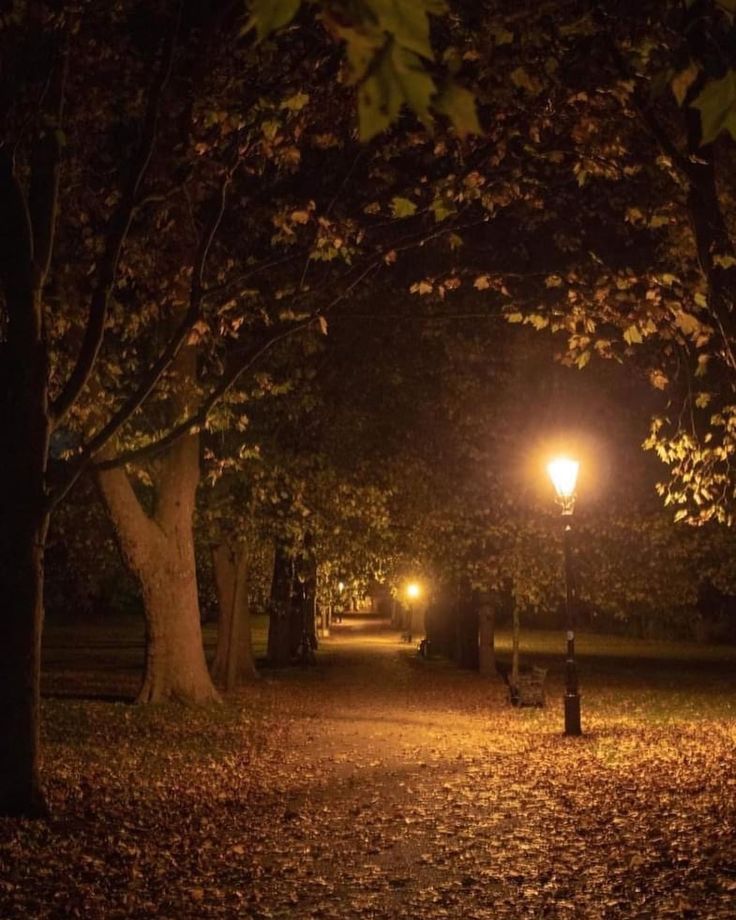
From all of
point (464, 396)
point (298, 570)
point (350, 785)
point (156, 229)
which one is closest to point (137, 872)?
point (350, 785)

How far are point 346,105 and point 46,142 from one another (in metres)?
2.82

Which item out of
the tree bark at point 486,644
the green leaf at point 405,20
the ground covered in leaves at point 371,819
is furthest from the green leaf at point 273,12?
the tree bark at point 486,644

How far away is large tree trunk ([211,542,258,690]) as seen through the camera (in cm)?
2655

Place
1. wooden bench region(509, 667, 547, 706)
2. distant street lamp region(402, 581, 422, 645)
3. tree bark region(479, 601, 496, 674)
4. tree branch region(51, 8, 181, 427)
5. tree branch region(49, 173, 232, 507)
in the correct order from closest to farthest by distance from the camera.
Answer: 1. tree branch region(51, 8, 181, 427)
2. tree branch region(49, 173, 232, 507)
3. wooden bench region(509, 667, 547, 706)
4. tree bark region(479, 601, 496, 674)
5. distant street lamp region(402, 581, 422, 645)

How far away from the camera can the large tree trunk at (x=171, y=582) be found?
19875mm

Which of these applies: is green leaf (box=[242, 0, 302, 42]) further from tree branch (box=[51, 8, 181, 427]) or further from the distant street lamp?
the distant street lamp

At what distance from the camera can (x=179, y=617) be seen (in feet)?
67.2

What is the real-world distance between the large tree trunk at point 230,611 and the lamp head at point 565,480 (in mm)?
11345

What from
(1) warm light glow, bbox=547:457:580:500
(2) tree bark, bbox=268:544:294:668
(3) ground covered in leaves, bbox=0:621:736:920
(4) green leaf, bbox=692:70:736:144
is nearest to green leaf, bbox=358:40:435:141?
(4) green leaf, bbox=692:70:736:144

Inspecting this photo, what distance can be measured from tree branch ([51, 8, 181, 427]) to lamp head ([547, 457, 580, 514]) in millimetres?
9285

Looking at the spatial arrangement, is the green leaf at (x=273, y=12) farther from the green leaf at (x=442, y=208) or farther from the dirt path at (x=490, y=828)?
the green leaf at (x=442, y=208)

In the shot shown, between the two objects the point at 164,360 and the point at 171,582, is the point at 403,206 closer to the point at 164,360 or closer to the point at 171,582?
the point at 164,360

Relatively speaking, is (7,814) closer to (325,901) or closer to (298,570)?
(325,901)

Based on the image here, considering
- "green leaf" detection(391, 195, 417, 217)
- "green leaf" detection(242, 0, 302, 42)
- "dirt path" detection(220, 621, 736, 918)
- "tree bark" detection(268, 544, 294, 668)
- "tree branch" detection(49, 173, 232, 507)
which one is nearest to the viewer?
"green leaf" detection(242, 0, 302, 42)
